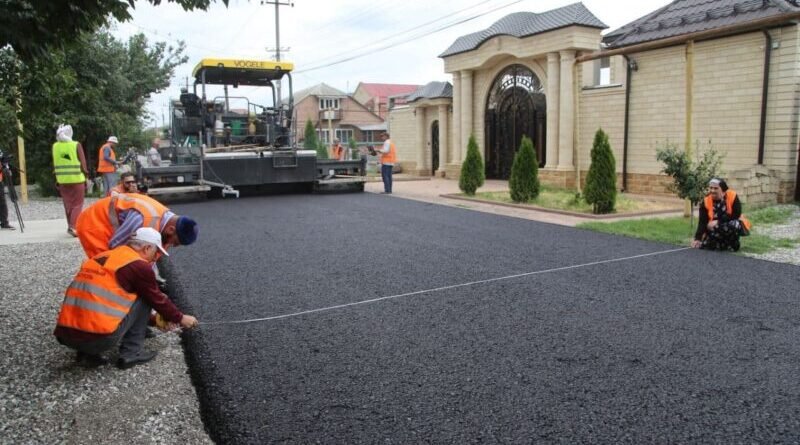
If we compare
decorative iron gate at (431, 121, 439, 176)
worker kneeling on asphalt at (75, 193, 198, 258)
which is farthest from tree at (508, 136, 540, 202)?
decorative iron gate at (431, 121, 439, 176)

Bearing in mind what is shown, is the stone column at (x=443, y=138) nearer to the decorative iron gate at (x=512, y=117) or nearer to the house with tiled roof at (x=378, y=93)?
the decorative iron gate at (x=512, y=117)

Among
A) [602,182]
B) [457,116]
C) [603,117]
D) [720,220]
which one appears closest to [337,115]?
[457,116]

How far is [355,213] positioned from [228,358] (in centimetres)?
735

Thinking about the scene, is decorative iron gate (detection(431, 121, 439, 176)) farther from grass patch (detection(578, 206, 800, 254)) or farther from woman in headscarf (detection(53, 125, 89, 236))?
woman in headscarf (detection(53, 125, 89, 236))

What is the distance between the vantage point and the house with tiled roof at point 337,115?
2351 inches

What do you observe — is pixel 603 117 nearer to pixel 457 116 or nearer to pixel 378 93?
pixel 457 116

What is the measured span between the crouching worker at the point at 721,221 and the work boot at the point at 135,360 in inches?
248

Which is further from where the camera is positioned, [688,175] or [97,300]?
[688,175]

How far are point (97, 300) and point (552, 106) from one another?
14.9m

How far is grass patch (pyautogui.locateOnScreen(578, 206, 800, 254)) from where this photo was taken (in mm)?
7875

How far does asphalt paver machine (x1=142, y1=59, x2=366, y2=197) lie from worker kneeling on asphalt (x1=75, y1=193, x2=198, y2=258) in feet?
29.3

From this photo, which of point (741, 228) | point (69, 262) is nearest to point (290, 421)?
point (69, 262)

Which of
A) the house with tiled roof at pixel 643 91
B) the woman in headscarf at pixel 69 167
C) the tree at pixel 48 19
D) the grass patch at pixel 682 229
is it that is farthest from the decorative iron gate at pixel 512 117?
the tree at pixel 48 19

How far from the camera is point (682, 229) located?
904 centimetres
